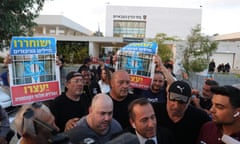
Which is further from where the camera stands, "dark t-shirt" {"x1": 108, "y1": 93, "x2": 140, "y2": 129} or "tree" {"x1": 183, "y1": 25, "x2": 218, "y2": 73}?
"tree" {"x1": 183, "y1": 25, "x2": 218, "y2": 73}

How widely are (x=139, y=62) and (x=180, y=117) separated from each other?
171 centimetres

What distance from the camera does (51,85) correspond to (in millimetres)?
3824

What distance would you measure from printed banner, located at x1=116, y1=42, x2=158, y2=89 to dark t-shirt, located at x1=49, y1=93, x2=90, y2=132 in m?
1.15

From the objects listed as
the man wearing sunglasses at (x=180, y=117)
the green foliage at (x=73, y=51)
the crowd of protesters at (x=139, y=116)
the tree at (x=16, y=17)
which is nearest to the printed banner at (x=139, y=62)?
the crowd of protesters at (x=139, y=116)

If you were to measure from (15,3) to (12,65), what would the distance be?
30.1ft

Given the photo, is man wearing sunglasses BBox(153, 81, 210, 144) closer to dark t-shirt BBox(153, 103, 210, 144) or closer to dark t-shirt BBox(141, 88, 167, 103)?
dark t-shirt BBox(153, 103, 210, 144)

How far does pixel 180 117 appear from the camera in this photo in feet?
9.49

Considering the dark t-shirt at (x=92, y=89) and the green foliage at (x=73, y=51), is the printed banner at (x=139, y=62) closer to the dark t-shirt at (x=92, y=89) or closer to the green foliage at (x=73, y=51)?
the dark t-shirt at (x=92, y=89)

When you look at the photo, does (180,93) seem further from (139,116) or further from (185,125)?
(139,116)

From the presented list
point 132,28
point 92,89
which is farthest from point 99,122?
point 132,28

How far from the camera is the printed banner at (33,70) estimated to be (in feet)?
11.6

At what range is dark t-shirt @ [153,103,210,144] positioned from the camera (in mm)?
2850

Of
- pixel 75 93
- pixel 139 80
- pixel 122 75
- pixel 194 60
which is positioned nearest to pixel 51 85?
pixel 75 93

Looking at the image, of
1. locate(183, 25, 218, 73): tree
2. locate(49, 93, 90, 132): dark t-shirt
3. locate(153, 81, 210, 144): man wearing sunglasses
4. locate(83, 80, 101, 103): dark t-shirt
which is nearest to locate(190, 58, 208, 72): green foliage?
locate(183, 25, 218, 73): tree
